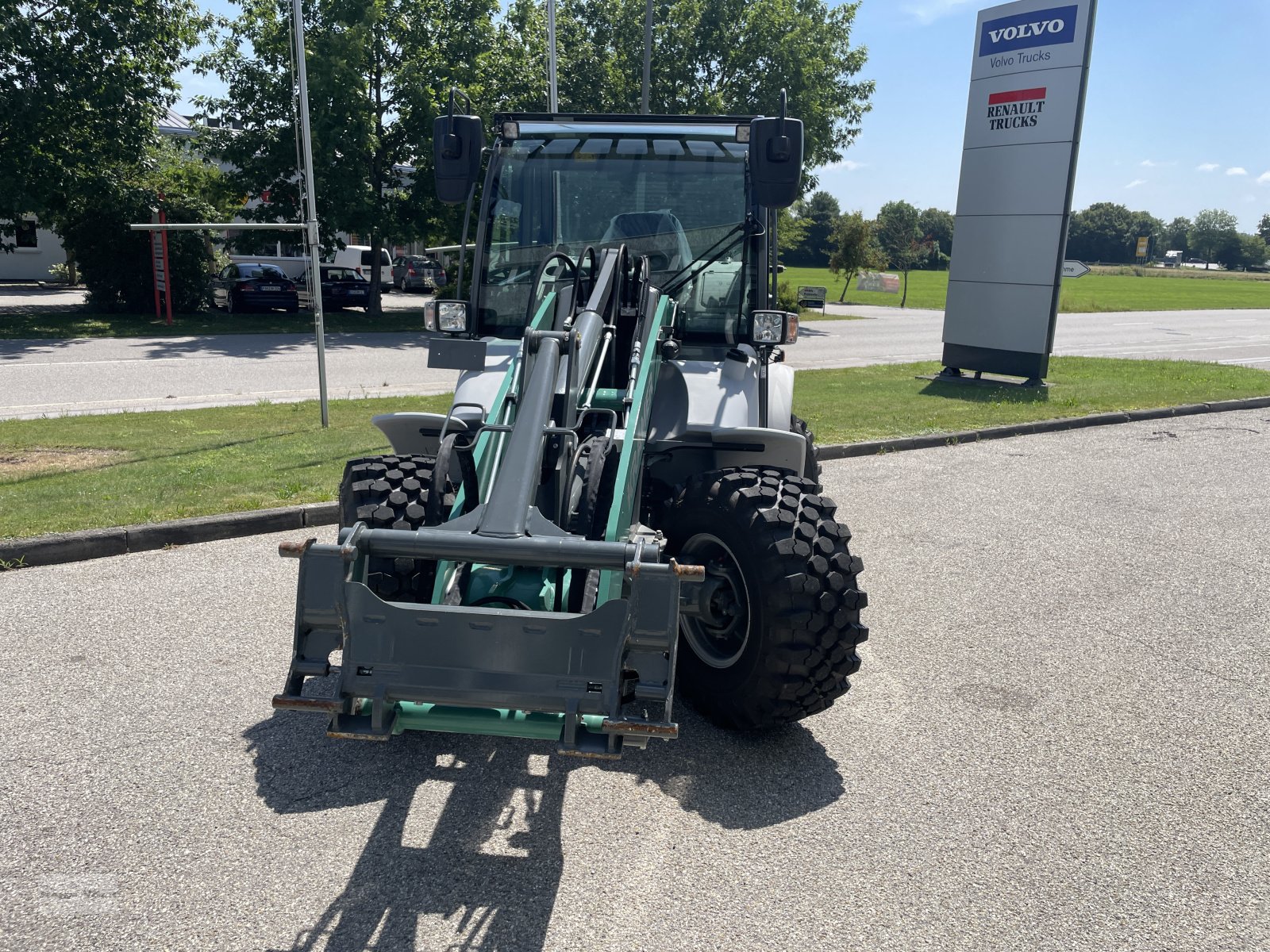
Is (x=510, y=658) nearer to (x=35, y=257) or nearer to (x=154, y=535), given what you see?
(x=154, y=535)

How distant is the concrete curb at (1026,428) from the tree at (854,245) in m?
27.7

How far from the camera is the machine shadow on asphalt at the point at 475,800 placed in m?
3.28

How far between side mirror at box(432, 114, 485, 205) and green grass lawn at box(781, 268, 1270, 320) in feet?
103

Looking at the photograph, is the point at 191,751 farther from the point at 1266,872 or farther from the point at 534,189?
the point at 1266,872

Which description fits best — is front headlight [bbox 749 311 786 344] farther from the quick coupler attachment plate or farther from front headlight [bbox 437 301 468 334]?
the quick coupler attachment plate

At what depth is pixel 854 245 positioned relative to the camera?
42.6 m

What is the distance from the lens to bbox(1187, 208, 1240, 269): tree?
14112 centimetres

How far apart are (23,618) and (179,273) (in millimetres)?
24113

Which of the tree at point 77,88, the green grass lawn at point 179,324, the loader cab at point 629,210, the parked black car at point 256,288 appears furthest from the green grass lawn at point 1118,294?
the loader cab at point 629,210

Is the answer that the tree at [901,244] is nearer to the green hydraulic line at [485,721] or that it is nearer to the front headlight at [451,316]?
the front headlight at [451,316]

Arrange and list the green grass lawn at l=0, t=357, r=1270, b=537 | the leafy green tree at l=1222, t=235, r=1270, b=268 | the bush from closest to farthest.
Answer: the green grass lawn at l=0, t=357, r=1270, b=537 → the bush → the leafy green tree at l=1222, t=235, r=1270, b=268

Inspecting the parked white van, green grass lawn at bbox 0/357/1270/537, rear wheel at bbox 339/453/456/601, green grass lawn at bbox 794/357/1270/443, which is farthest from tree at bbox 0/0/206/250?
rear wheel at bbox 339/453/456/601

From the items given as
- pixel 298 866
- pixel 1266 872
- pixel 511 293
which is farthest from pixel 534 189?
pixel 1266 872

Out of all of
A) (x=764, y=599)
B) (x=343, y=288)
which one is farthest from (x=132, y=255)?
(x=764, y=599)
